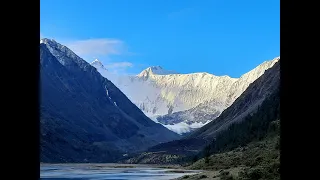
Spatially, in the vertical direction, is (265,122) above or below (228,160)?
above

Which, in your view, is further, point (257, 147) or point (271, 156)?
point (257, 147)
